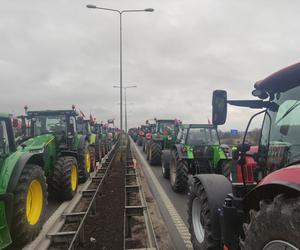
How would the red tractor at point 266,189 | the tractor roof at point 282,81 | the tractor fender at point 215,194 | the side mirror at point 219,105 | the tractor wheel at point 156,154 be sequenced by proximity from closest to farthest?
the red tractor at point 266,189
the tractor roof at point 282,81
the side mirror at point 219,105
the tractor fender at point 215,194
the tractor wheel at point 156,154

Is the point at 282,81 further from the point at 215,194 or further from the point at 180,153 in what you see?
the point at 180,153

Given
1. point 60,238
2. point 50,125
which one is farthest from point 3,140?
point 50,125

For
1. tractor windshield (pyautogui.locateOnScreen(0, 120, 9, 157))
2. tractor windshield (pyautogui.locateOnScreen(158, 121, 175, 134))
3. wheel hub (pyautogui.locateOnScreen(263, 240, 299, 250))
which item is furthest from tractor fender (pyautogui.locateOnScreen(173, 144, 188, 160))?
tractor windshield (pyautogui.locateOnScreen(158, 121, 175, 134))

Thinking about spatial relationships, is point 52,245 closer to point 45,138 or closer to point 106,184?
point 45,138

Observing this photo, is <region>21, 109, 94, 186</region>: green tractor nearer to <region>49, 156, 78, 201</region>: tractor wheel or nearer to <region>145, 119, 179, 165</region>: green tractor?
<region>49, 156, 78, 201</region>: tractor wheel

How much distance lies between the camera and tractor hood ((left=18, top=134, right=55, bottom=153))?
30.1 ft

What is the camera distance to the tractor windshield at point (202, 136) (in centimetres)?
1158

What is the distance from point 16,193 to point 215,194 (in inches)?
125

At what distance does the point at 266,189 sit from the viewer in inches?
118

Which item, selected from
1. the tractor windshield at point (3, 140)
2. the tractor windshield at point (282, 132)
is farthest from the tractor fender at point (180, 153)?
the tractor windshield at point (282, 132)

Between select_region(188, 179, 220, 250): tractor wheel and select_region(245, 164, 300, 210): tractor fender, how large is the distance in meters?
1.20

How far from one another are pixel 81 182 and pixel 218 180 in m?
8.59

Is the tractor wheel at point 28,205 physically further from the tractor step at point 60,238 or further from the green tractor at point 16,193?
the tractor step at point 60,238

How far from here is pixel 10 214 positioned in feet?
17.9
